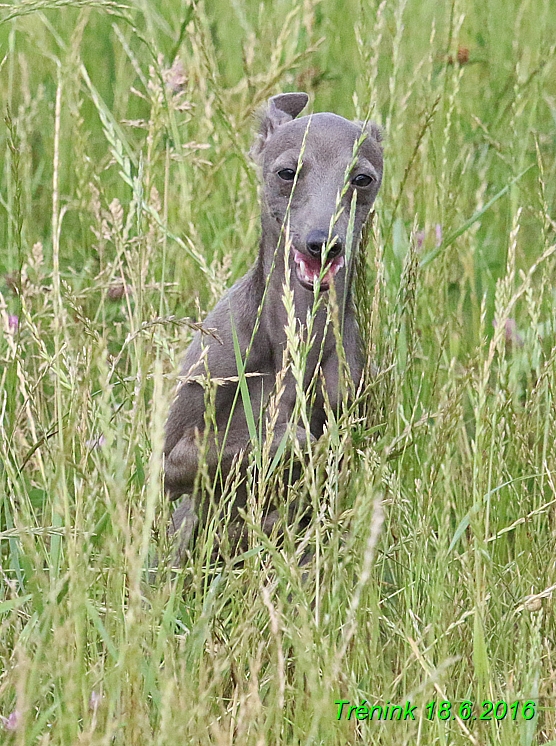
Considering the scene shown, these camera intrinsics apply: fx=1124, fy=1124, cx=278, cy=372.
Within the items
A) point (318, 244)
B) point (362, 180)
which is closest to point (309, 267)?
point (318, 244)

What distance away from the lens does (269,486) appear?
2.31m

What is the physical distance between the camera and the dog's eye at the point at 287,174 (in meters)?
2.72

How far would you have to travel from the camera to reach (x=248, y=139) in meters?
4.26

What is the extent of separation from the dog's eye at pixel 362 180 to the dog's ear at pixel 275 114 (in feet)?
1.03

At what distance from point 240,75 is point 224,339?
2.65 m

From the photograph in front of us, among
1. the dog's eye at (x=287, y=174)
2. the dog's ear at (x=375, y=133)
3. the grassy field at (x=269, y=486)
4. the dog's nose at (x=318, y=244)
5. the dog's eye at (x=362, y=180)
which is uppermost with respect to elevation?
the dog's ear at (x=375, y=133)

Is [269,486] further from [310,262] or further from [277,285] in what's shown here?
[277,285]

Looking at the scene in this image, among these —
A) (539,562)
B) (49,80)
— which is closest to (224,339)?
(539,562)

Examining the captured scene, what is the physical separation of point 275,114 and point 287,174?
0.35 m

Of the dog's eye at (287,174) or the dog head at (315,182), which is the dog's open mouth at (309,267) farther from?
the dog's eye at (287,174)

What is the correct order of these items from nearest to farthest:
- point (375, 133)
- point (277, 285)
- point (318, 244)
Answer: point (318, 244) → point (277, 285) → point (375, 133)

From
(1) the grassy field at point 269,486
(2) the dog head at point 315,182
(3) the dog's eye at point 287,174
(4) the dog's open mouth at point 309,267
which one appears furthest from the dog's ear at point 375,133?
(4) the dog's open mouth at point 309,267

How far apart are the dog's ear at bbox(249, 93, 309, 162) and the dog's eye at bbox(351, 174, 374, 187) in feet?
1.03

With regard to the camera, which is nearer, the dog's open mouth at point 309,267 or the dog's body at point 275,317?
the dog's open mouth at point 309,267
